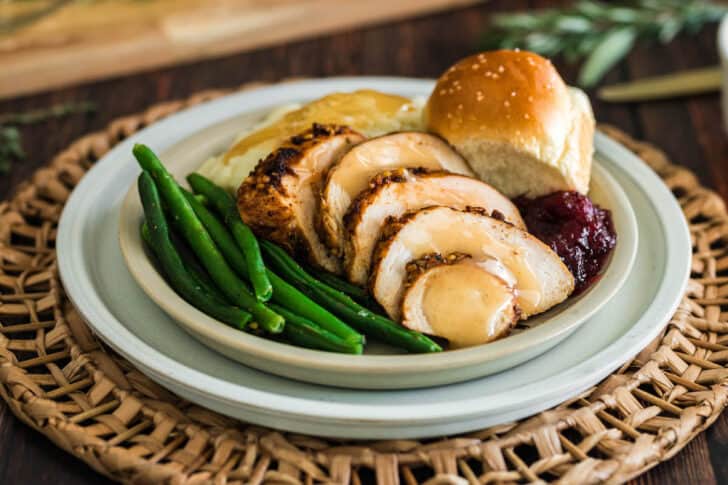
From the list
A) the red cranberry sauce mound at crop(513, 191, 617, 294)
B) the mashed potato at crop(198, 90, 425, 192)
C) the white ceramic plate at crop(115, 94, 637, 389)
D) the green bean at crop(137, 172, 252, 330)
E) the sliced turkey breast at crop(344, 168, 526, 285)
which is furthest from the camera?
the mashed potato at crop(198, 90, 425, 192)

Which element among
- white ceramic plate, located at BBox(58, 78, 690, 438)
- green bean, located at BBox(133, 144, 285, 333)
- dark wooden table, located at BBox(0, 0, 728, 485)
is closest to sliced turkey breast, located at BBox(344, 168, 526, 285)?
green bean, located at BBox(133, 144, 285, 333)

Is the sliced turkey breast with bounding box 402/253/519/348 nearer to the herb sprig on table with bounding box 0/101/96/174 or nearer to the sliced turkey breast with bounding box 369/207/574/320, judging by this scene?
the sliced turkey breast with bounding box 369/207/574/320

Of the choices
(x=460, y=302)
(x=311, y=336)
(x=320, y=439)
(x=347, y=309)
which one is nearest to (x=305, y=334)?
(x=311, y=336)

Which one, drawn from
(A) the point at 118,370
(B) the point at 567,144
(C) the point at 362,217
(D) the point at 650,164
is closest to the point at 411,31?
(D) the point at 650,164

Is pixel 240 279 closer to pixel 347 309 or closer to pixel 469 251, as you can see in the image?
pixel 347 309

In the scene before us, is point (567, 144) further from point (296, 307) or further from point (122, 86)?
point (122, 86)

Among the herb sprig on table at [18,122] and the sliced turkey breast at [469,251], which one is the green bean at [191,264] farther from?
the herb sprig on table at [18,122]
